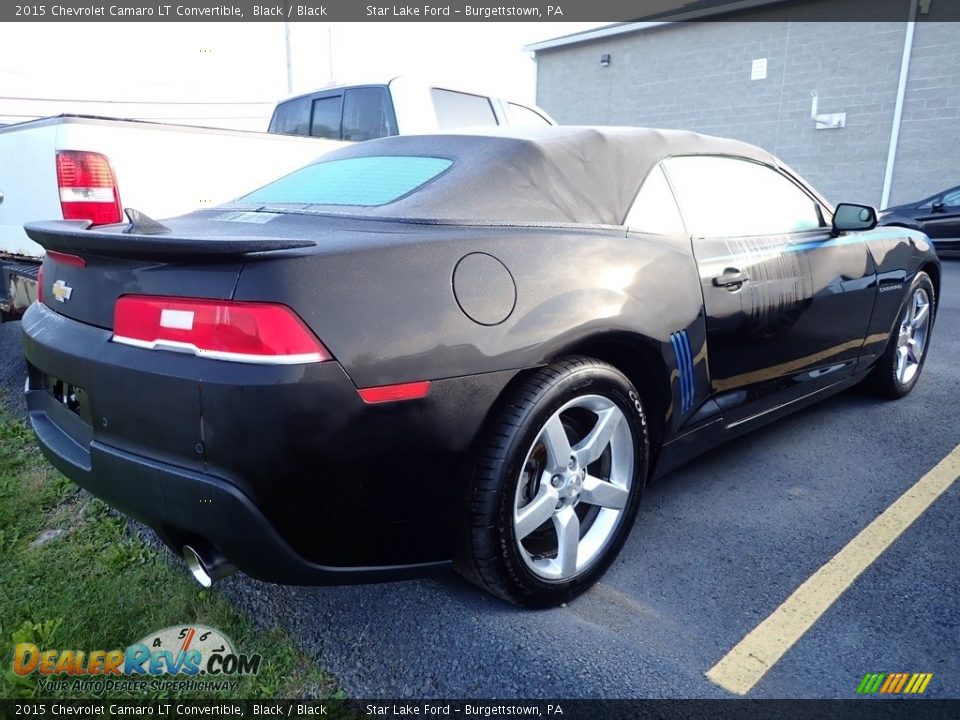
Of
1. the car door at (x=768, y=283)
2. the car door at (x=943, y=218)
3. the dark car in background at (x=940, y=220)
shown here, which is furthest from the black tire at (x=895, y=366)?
the car door at (x=943, y=218)

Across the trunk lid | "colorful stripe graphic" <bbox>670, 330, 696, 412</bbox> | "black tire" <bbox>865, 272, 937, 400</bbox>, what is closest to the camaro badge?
the trunk lid

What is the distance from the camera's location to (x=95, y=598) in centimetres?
218

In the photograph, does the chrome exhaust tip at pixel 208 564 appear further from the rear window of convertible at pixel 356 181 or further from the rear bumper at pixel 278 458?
the rear window of convertible at pixel 356 181

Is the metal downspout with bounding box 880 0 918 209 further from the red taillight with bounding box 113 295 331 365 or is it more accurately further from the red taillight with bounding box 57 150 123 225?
the red taillight with bounding box 113 295 331 365

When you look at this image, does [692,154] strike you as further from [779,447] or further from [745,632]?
[745,632]

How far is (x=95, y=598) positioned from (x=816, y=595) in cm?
226

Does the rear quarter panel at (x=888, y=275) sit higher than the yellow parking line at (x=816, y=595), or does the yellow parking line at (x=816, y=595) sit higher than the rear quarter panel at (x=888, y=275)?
the rear quarter panel at (x=888, y=275)

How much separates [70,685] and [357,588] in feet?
2.70

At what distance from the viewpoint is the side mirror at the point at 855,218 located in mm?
3379

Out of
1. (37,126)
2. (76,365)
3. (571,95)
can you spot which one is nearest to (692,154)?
(76,365)

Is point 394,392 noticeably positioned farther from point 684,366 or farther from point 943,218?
point 943,218

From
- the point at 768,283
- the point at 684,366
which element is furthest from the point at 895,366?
the point at 684,366

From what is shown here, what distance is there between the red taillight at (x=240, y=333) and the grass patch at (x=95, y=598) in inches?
35.1

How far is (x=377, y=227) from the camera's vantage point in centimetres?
198
